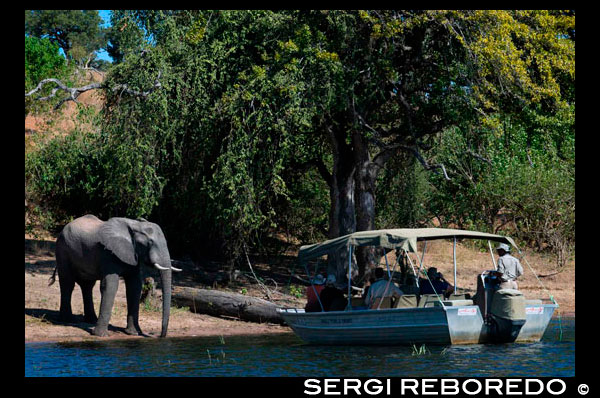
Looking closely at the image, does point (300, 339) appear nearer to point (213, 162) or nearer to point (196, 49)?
point (213, 162)

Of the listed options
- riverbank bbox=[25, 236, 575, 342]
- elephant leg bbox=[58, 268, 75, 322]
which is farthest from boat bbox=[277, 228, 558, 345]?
elephant leg bbox=[58, 268, 75, 322]

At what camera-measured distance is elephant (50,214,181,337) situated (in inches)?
803

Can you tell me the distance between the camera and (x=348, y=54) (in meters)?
26.5

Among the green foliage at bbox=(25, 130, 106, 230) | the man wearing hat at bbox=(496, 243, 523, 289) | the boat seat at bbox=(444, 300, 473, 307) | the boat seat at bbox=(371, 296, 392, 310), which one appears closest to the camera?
the boat seat at bbox=(444, 300, 473, 307)

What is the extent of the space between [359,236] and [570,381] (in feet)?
21.3

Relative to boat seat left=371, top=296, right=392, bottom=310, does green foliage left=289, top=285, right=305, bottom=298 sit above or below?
below

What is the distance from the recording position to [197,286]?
91.2 feet

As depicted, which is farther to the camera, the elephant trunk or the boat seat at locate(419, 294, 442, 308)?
the elephant trunk

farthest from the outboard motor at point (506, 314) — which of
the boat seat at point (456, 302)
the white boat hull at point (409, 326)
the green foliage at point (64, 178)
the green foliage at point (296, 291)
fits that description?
the green foliage at point (64, 178)

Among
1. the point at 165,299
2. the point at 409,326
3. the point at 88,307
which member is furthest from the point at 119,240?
the point at 409,326

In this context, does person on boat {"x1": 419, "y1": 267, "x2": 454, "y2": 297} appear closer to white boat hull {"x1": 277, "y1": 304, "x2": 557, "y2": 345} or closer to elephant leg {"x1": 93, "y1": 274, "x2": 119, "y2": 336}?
white boat hull {"x1": 277, "y1": 304, "x2": 557, "y2": 345}

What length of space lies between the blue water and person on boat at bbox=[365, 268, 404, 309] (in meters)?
1.05

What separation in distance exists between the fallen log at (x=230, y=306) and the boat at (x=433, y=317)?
3.78m

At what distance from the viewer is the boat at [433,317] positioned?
59.3 ft
